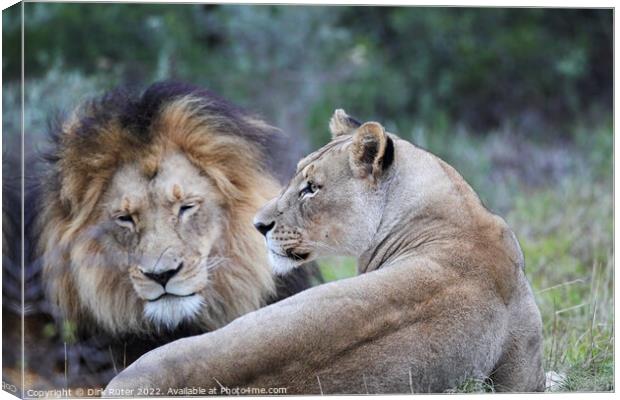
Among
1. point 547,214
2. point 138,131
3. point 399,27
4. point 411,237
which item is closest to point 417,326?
point 411,237

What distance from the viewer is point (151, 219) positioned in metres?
3.46

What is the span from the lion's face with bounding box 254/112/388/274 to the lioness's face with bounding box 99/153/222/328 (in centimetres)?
21

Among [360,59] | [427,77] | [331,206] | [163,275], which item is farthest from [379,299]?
[360,59]

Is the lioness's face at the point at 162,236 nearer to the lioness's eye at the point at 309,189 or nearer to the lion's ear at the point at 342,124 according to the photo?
the lioness's eye at the point at 309,189

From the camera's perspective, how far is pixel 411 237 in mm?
3330

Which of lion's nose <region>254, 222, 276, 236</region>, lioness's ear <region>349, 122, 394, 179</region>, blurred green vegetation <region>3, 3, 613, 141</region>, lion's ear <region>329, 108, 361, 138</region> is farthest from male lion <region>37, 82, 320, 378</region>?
blurred green vegetation <region>3, 3, 613, 141</region>

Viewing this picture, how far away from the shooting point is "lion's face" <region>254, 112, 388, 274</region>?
334 cm

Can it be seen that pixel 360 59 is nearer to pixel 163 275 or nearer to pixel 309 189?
pixel 309 189

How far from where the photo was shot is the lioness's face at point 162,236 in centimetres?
343

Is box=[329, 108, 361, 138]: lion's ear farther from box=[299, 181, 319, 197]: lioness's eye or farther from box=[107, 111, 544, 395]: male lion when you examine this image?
box=[299, 181, 319, 197]: lioness's eye

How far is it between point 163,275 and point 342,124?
0.70 meters

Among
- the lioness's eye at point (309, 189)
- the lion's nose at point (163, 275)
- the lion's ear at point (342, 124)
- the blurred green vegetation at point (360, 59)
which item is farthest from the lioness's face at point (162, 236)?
the blurred green vegetation at point (360, 59)

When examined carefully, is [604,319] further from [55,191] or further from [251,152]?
[55,191]

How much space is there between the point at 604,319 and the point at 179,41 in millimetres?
4030
